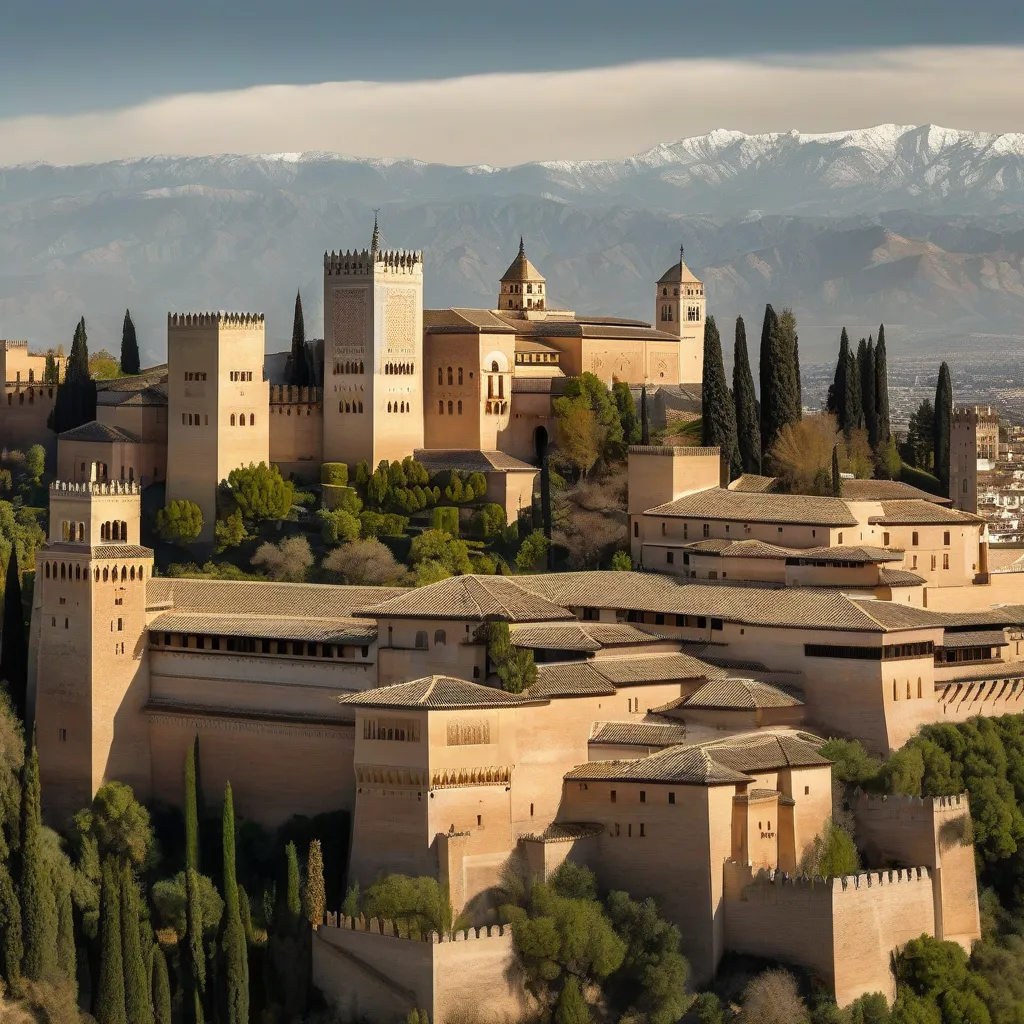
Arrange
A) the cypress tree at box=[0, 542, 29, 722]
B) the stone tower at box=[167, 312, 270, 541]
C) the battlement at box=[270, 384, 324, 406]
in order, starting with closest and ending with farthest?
the cypress tree at box=[0, 542, 29, 722] < the stone tower at box=[167, 312, 270, 541] < the battlement at box=[270, 384, 324, 406]

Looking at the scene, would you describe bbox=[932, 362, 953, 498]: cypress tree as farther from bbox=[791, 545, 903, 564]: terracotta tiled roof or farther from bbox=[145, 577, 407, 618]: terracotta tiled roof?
bbox=[145, 577, 407, 618]: terracotta tiled roof

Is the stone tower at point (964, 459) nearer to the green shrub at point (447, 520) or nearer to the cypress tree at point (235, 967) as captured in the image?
the green shrub at point (447, 520)

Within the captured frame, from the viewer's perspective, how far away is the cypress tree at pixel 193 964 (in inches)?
2007

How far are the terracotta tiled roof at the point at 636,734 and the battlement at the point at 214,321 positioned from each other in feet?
66.9

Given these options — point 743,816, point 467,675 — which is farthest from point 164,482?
point 743,816

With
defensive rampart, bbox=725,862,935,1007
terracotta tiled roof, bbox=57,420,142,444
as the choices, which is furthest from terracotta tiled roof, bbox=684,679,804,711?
terracotta tiled roof, bbox=57,420,142,444

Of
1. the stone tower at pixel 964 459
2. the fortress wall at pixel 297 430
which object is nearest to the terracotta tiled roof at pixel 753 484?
the stone tower at pixel 964 459

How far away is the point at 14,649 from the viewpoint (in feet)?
196

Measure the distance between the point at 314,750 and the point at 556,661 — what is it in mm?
5274

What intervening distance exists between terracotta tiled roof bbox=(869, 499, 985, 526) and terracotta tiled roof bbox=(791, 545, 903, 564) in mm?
1899

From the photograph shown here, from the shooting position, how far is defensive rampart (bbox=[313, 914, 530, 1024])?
48.7 metres

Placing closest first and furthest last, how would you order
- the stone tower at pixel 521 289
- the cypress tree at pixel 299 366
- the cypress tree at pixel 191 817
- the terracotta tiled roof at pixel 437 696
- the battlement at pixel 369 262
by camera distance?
the terracotta tiled roof at pixel 437 696 → the cypress tree at pixel 191 817 → the battlement at pixel 369 262 → the cypress tree at pixel 299 366 → the stone tower at pixel 521 289

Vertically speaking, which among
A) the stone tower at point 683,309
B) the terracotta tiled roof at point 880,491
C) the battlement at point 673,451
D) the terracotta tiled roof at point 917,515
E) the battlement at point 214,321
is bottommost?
the terracotta tiled roof at point 917,515

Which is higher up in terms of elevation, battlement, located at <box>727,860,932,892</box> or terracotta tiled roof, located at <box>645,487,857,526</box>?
terracotta tiled roof, located at <box>645,487,857,526</box>
